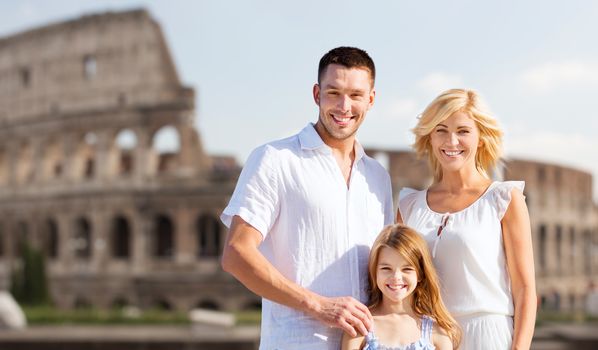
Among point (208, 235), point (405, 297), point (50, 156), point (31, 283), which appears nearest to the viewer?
point (405, 297)

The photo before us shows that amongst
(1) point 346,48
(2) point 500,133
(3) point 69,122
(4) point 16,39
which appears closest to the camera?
(1) point 346,48

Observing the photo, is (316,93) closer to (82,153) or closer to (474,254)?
(474,254)

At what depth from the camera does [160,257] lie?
30.6 m

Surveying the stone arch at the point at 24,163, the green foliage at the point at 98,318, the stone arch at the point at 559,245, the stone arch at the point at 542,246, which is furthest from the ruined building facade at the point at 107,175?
the stone arch at the point at 559,245

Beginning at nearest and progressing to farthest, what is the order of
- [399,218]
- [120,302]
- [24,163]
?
[399,218] → [120,302] → [24,163]

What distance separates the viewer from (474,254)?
3.49 meters

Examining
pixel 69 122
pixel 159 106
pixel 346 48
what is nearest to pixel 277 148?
pixel 346 48

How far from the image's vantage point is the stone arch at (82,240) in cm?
3173

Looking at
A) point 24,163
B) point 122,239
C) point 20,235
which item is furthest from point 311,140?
point 24,163

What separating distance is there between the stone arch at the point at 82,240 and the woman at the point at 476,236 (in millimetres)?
29568

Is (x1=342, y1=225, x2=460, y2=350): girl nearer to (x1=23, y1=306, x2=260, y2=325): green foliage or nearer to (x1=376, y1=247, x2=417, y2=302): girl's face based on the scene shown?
(x1=376, y1=247, x2=417, y2=302): girl's face

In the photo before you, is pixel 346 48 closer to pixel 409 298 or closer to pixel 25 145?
pixel 409 298

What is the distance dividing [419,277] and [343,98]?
0.84 metres

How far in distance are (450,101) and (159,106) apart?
90.4 feet
